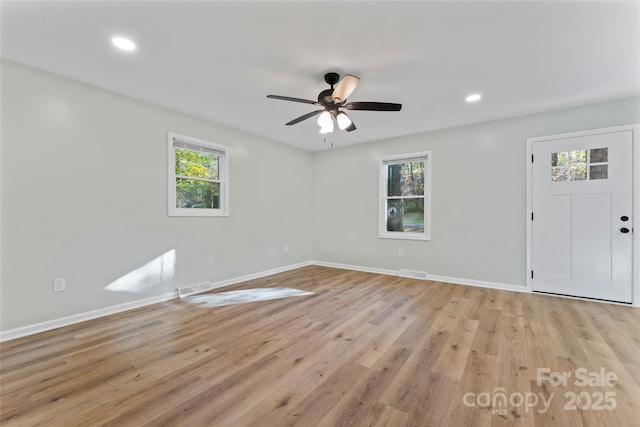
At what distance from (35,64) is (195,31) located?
5.82ft

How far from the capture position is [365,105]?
100 inches

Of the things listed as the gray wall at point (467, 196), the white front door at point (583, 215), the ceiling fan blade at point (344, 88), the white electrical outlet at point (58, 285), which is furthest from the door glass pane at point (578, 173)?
the white electrical outlet at point (58, 285)

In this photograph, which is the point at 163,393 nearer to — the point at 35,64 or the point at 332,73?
the point at 332,73

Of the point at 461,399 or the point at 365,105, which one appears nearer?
the point at 461,399

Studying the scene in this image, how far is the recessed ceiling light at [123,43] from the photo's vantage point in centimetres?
218

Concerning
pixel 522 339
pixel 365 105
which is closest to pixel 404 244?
pixel 522 339

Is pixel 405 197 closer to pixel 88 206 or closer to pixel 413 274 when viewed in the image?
pixel 413 274

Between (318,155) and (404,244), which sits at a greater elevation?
(318,155)

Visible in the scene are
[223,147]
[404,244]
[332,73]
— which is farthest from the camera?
[404,244]

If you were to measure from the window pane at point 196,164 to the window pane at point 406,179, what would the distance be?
3.13 m

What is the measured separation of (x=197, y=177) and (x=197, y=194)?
0.25 meters

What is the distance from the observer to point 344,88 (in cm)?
238

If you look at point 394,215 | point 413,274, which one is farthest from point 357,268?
point 394,215

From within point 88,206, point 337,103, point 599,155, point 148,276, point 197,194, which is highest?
point 337,103
